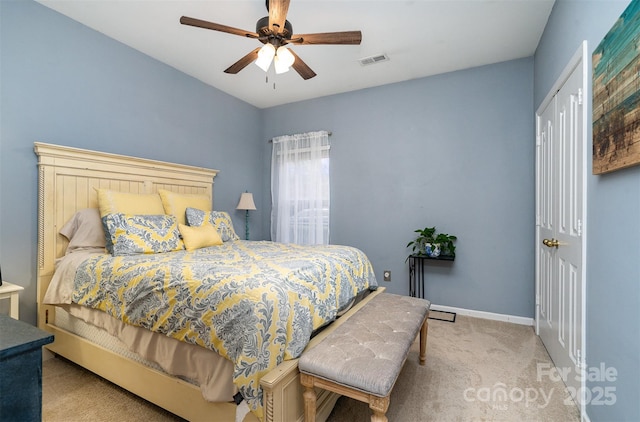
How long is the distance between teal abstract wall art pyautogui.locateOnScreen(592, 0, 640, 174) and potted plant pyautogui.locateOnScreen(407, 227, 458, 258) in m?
1.88

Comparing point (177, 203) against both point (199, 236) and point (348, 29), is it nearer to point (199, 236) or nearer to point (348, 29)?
point (199, 236)

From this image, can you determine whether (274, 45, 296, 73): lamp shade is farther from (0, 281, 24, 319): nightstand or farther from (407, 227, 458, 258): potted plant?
(0, 281, 24, 319): nightstand

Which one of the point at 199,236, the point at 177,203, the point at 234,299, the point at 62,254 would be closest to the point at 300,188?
the point at 177,203

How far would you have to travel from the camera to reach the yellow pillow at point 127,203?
2.40 metres

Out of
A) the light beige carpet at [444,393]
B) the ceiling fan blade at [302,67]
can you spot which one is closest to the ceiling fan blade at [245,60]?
the ceiling fan blade at [302,67]

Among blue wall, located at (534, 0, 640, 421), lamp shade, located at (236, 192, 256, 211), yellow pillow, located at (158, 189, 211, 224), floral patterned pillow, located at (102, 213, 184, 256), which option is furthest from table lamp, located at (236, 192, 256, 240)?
blue wall, located at (534, 0, 640, 421)

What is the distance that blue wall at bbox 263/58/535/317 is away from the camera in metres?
3.05

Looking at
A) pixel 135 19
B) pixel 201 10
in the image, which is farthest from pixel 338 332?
pixel 135 19

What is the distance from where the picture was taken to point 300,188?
4238mm

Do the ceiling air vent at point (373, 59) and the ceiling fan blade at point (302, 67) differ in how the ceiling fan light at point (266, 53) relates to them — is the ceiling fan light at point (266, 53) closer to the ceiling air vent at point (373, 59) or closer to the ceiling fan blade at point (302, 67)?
the ceiling fan blade at point (302, 67)

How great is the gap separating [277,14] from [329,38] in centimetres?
39

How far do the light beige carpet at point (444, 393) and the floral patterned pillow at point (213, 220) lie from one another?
1432 millimetres

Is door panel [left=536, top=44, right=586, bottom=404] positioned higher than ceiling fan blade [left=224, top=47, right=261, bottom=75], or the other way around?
ceiling fan blade [left=224, top=47, right=261, bottom=75]

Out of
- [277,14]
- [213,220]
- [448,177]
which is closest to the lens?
[277,14]
